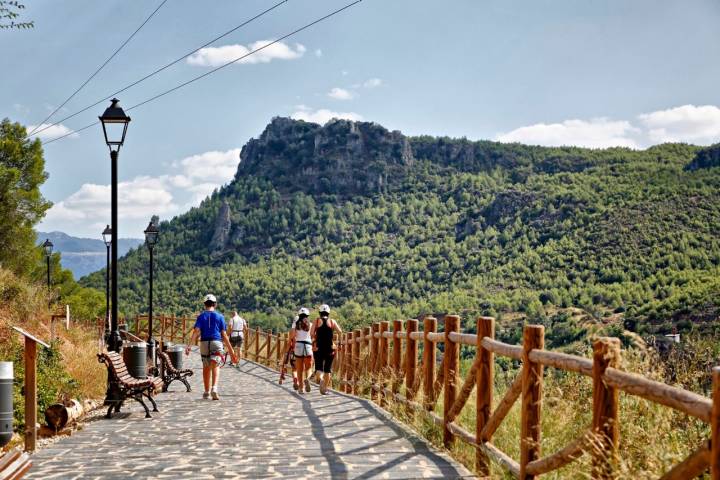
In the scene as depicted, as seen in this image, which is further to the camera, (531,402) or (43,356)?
(43,356)

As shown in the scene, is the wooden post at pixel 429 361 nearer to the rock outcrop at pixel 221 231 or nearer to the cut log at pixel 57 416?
the cut log at pixel 57 416

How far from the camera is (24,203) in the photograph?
26656mm

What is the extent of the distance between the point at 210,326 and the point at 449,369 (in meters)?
6.20

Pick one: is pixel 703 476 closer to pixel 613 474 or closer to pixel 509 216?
pixel 613 474

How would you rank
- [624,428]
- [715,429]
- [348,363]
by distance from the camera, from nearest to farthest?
1. [715,429]
2. [624,428]
3. [348,363]

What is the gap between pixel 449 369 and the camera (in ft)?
25.7

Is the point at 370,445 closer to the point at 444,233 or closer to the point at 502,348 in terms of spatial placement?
the point at 502,348

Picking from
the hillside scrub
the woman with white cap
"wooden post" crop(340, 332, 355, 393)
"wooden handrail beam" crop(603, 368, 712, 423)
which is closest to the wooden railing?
"wooden handrail beam" crop(603, 368, 712, 423)

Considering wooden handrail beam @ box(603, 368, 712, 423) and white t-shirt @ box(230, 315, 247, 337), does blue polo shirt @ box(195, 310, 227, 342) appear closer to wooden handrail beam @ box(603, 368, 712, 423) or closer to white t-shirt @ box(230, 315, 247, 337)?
wooden handrail beam @ box(603, 368, 712, 423)

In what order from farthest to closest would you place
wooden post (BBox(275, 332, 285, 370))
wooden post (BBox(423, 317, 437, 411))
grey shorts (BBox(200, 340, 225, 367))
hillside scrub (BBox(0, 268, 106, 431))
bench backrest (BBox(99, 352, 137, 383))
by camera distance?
wooden post (BBox(275, 332, 285, 370)) < grey shorts (BBox(200, 340, 225, 367)) < bench backrest (BBox(99, 352, 137, 383)) < hillside scrub (BBox(0, 268, 106, 431)) < wooden post (BBox(423, 317, 437, 411))

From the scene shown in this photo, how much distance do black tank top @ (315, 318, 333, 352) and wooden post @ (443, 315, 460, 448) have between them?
687 centimetres

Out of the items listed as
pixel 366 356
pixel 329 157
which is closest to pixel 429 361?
pixel 366 356

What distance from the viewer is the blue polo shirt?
13000 mm

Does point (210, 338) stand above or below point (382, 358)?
above
